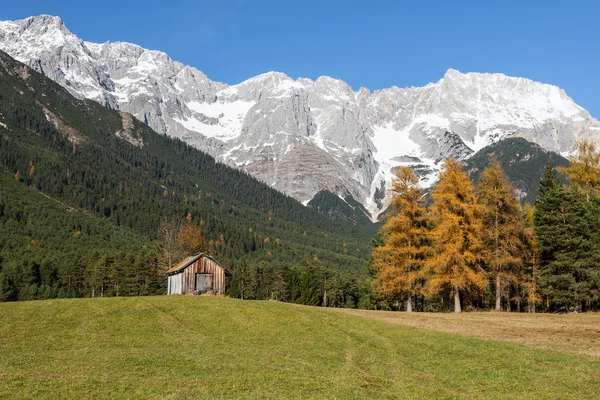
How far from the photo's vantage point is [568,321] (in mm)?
43438

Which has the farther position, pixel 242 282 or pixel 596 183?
pixel 242 282

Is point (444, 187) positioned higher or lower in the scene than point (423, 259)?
higher

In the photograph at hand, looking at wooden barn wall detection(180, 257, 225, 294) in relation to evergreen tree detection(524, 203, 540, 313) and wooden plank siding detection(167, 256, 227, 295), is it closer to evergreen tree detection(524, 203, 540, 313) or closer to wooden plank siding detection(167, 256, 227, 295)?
wooden plank siding detection(167, 256, 227, 295)

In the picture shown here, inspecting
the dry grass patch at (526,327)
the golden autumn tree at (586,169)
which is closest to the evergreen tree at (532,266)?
the dry grass patch at (526,327)

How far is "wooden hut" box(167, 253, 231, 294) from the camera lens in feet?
259

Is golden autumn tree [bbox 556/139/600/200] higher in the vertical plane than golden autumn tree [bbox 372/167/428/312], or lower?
higher

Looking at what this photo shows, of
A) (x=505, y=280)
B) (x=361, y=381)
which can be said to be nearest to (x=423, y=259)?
(x=505, y=280)

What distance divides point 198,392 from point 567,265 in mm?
46287

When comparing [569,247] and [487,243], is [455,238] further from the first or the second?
[569,247]

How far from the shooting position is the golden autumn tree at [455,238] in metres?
51.0

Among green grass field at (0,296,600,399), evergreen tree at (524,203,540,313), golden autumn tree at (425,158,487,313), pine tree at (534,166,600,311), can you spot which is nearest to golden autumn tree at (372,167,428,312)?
golden autumn tree at (425,158,487,313)

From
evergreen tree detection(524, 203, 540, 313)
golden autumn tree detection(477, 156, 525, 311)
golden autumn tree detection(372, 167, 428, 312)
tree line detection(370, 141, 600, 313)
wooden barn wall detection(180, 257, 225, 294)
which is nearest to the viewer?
tree line detection(370, 141, 600, 313)

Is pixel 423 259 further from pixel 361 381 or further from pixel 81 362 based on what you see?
pixel 81 362

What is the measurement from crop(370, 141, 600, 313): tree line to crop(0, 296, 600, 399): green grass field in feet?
22.7
